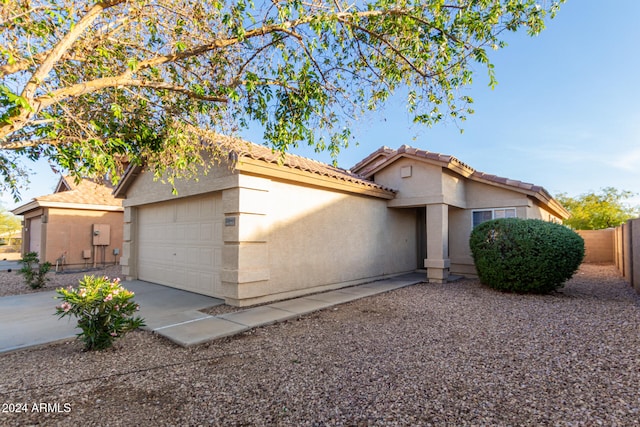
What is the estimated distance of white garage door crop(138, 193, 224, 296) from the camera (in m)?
8.02

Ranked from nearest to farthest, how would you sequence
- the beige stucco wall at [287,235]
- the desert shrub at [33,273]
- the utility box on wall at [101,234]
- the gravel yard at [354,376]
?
the gravel yard at [354,376]
the beige stucco wall at [287,235]
the desert shrub at [33,273]
the utility box on wall at [101,234]

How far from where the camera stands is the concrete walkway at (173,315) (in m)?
5.15

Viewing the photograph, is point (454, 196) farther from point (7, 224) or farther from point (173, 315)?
point (7, 224)

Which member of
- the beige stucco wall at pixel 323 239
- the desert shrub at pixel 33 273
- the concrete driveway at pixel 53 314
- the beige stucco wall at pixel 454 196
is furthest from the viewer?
the beige stucco wall at pixel 454 196

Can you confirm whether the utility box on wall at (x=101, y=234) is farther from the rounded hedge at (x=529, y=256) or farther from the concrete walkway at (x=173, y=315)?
the rounded hedge at (x=529, y=256)

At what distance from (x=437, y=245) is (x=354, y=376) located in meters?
7.46

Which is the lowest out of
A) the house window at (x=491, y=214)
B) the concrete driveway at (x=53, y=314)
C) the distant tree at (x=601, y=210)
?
the concrete driveway at (x=53, y=314)

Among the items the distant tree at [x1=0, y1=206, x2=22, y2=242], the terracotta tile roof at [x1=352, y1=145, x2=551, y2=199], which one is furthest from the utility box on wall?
the distant tree at [x1=0, y1=206, x2=22, y2=242]

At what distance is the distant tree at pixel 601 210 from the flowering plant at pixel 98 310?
104 ft

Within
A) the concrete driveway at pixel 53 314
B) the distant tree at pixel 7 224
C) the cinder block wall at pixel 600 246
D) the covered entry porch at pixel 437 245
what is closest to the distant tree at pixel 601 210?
the cinder block wall at pixel 600 246

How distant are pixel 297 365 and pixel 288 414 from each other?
109 cm

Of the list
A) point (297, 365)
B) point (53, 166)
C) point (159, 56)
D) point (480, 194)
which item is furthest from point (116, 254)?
point (480, 194)

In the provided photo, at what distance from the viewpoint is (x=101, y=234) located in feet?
51.2

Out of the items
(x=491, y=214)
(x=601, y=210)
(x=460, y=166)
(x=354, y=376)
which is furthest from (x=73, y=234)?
(x=601, y=210)
